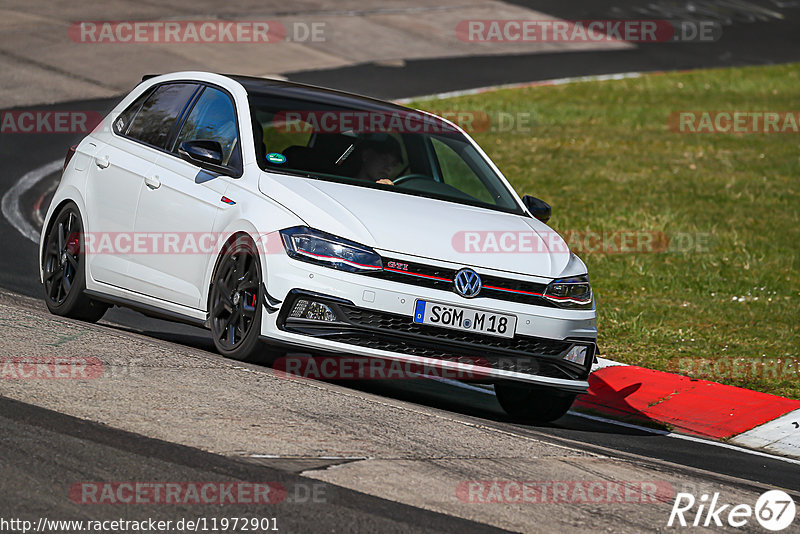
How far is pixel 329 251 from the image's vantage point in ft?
23.2

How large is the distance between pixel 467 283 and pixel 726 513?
201cm

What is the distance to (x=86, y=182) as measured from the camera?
897 centimetres

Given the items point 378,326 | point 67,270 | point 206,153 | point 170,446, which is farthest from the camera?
point 67,270

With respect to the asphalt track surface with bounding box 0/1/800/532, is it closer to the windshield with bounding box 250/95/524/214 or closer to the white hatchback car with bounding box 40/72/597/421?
the white hatchback car with bounding box 40/72/597/421

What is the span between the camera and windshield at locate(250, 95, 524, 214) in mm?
8055

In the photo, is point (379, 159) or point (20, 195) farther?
point (20, 195)

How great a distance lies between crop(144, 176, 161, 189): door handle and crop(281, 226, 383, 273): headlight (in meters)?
1.43

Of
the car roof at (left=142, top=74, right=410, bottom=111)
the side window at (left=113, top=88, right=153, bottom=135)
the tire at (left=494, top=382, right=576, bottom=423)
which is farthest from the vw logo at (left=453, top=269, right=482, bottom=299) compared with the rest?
the side window at (left=113, top=88, right=153, bottom=135)

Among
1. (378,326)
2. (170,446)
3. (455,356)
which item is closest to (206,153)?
(378,326)

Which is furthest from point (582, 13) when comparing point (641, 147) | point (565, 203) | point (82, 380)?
point (82, 380)

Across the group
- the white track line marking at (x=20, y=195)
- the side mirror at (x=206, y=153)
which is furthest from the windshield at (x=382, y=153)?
the white track line marking at (x=20, y=195)

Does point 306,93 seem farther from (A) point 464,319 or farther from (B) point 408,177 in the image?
(A) point 464,319

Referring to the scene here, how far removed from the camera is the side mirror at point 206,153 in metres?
7.77

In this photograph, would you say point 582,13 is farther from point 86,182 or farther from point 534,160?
point 86,182
